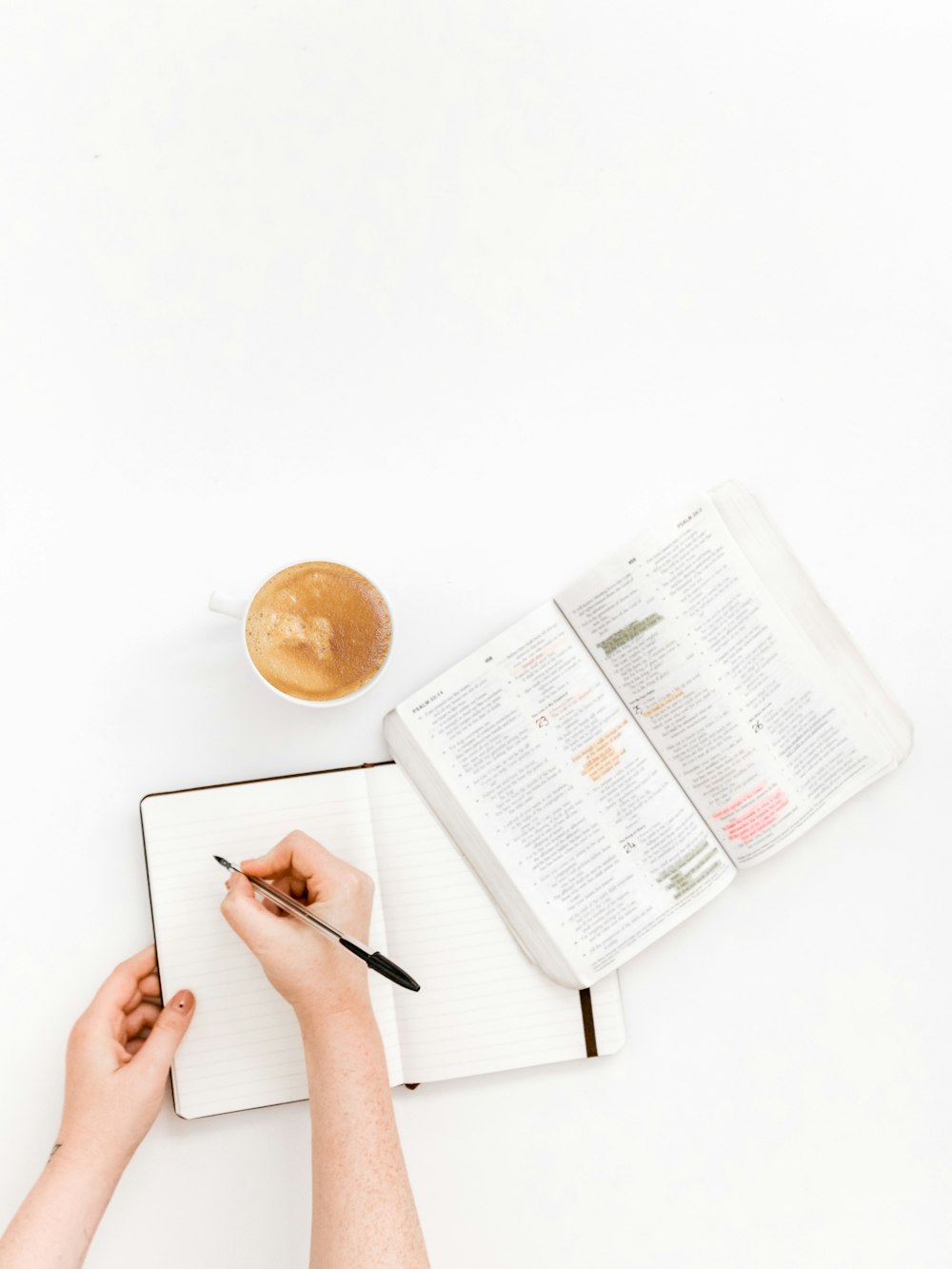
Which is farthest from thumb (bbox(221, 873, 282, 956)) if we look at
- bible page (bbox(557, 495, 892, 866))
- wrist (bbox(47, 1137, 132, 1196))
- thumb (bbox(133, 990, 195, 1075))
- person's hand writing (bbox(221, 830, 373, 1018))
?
bible page (bbox(557, 495, 892, 866))

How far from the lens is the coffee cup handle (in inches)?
32.5

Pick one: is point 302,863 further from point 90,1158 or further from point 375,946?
point 90,1158

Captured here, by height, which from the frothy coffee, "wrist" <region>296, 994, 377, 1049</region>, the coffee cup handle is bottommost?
"wrist" <region>296, 994, 377, 1049</region>

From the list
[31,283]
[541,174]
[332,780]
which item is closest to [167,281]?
[31,283]

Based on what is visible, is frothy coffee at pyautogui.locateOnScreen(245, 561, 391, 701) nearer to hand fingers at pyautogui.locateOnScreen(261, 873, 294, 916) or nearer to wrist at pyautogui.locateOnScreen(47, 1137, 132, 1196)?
hand fingers at pyautogui.locateOnScreen(261, 873, 294, 916)

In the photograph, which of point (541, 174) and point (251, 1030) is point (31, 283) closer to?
point (541, 174)

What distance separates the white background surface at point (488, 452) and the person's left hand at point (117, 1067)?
0.12 feet

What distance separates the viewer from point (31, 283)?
2.88 ft

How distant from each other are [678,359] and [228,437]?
0.44 meters

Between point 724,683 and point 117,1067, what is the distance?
25.6 inches

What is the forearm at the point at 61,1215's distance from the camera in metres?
0.76

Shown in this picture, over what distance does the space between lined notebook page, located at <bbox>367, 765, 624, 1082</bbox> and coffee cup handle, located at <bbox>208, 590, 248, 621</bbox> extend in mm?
195

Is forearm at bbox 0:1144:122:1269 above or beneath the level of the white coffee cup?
beneath

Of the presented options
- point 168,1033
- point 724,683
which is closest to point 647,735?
point 724,683
